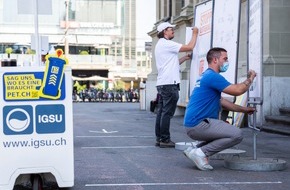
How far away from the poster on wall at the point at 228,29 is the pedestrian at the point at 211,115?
633mm

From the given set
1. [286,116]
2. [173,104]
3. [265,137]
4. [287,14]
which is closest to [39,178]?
[173,104]

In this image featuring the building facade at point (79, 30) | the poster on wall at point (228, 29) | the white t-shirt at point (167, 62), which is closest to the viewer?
the poster on wall at point (228, 29)

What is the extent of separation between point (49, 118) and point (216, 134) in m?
2.48

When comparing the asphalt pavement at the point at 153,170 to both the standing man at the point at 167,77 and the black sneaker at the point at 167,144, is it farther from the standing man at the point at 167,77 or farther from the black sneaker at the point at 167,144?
the standing man at the point at 167,77

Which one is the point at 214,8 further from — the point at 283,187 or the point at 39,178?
the point at 39,178

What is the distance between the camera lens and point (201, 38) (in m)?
9.02

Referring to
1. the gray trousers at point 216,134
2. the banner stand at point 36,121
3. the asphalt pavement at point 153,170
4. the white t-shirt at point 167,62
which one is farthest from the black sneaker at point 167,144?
the banner stand at point 36,121

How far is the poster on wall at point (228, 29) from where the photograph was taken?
26.0ft

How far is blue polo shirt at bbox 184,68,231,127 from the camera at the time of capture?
725 centimetres

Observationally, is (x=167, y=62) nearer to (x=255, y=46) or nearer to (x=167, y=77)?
(x=167, y=77)

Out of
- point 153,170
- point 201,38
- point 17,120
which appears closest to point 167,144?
point 201,38

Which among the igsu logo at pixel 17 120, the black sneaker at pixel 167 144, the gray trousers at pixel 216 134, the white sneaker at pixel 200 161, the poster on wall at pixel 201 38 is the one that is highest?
the poster on wall at pixel 201 38

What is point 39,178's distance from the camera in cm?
577

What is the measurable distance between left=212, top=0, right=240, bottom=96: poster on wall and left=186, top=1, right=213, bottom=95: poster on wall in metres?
0.23
